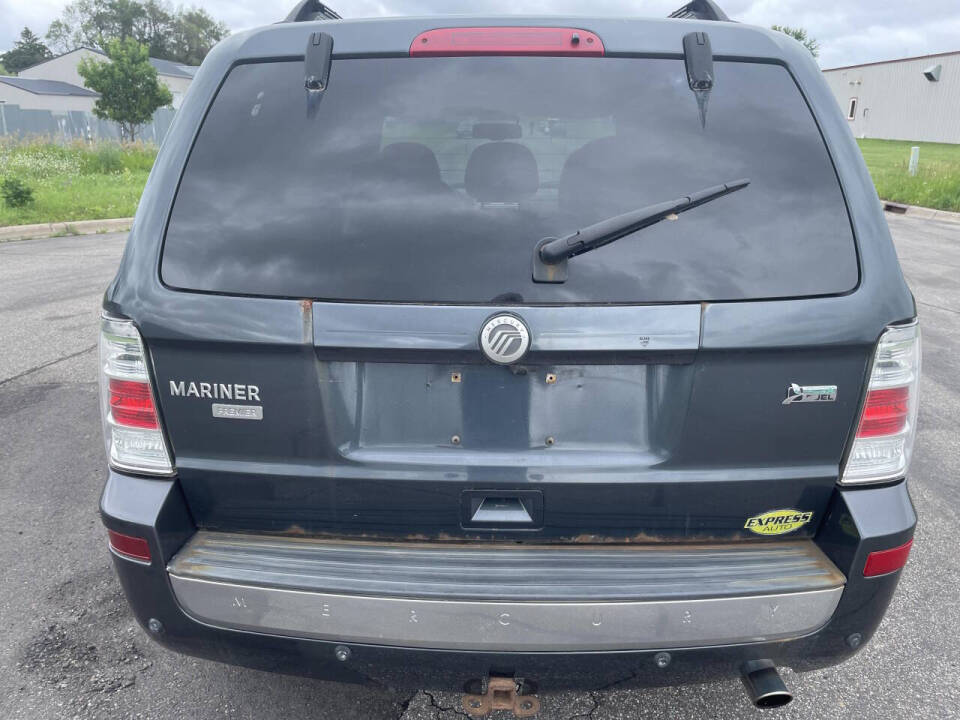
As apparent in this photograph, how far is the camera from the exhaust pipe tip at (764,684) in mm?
1908

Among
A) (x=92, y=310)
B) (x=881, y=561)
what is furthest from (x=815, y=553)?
(x=92, y=310)

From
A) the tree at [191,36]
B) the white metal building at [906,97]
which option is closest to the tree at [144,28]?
the tree at [191,36]

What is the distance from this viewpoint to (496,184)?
6.36 ft

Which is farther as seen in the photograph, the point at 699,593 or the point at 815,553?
the point at 815,553

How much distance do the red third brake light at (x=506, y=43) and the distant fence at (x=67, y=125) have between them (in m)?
28.1

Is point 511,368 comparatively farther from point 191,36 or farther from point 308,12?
point 191,36

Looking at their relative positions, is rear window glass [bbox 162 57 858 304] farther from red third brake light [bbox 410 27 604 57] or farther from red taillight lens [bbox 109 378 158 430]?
red taillight lens [bbox 109 378 158 430]

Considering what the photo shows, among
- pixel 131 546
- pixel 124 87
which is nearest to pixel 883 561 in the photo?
pixel 131 546

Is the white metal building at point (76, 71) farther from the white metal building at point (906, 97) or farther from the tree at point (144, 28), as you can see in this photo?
the white metal building at point (906, 97)

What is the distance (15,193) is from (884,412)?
15.6m

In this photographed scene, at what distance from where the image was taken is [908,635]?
293 centimetres

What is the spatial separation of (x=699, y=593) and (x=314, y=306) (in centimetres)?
115

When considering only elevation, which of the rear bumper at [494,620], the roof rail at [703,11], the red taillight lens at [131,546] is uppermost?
the roof rail at [703,11]

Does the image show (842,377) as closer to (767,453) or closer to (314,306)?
(767,453)
